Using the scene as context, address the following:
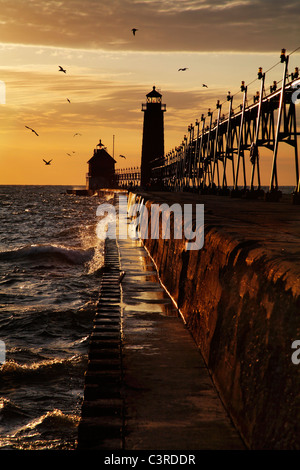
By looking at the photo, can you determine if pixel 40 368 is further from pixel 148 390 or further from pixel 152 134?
pixel 152 134

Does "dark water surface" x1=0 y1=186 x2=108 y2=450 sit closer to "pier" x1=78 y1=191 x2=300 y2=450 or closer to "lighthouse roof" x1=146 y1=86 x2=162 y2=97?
"pier" x1=78 y1=191 x2=300 y2=450

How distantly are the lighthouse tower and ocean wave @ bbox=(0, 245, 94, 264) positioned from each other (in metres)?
69.5

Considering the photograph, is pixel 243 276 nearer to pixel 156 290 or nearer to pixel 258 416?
pixel 258 416

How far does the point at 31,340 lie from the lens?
9.88m

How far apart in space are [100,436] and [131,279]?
23.9 feet

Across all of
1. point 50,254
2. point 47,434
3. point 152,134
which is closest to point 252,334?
point 47,434

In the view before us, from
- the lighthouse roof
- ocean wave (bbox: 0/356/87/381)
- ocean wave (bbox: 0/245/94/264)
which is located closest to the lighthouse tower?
the lighthouse roof

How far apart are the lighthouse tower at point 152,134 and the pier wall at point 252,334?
287 ft

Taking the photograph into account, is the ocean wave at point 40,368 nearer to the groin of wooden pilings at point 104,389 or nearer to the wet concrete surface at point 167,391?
the groin of wooden pilings at point 104,389

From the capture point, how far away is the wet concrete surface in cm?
365

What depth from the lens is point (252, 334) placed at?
386 cm

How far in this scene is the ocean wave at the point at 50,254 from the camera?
22625 millimetres

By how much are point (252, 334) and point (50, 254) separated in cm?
2021

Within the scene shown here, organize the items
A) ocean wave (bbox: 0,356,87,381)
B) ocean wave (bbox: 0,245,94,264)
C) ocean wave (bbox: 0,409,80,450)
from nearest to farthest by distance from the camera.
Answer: ocean wave (bbox: 0,409,80,450), ocean wave (bbox: 0,356,87,381), ocean wave (bbox: 0,245,94,264)
